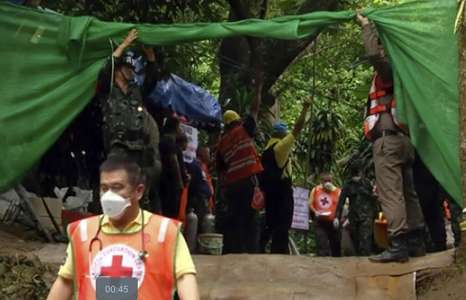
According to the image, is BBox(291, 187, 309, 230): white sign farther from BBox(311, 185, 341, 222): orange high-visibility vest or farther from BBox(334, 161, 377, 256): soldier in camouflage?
BBox(334, 161, 377, 256): soldier in camouflage

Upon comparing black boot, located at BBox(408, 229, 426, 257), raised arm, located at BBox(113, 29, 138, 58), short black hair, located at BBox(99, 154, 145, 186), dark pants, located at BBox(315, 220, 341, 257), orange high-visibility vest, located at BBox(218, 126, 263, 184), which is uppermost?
raised arm, located at BBox(113, 29, 138, 58)

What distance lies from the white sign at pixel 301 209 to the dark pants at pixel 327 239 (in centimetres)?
21

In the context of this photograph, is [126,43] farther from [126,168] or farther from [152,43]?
[126,168]

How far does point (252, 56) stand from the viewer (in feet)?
41.3

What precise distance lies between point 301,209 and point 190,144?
7.83 feet

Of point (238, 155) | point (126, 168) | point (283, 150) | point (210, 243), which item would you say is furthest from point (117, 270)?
point (283, 150)

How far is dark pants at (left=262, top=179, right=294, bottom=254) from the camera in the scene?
35.0 feet

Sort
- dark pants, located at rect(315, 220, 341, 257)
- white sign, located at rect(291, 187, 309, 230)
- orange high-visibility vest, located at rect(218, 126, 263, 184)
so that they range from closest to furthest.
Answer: orange high-visibility vest, located at rect(218, 126, 263, 184), dark pants, located at rect(315, 220, 341, 257), white sign, located at rect(291, 187, 309, 230)

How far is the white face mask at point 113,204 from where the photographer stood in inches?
180

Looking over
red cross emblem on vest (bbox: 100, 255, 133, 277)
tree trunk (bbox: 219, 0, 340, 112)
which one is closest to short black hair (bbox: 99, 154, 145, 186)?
red cross emblem on vest (bbox: 100, 255, 133, 277)

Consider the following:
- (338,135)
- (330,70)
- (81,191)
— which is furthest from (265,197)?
(330,70)

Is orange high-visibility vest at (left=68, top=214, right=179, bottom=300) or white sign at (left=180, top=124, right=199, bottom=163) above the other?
orange high-visibility vest at (left=68, top=214, right=179, bottom=300)

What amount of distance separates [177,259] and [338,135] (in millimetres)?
11523

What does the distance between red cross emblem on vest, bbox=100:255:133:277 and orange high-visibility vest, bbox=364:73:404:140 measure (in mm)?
4015
